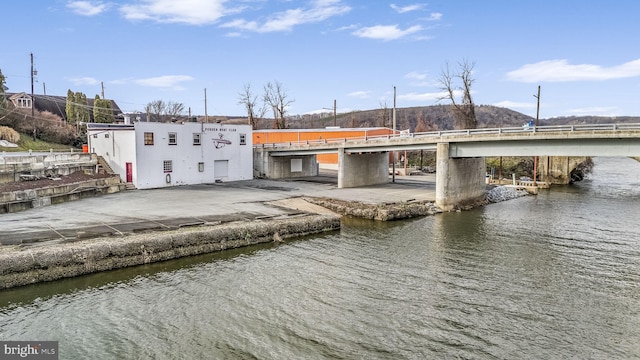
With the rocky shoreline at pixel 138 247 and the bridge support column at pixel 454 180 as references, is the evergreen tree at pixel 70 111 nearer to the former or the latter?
the rocky shoreline at pixel 138 247

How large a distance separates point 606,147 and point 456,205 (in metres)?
9.04

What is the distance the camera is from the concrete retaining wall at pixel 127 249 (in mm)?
12992

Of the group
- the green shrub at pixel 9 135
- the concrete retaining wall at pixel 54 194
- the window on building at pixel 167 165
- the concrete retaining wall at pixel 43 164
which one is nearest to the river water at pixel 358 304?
the concrete retaining wall at pixel 54 194

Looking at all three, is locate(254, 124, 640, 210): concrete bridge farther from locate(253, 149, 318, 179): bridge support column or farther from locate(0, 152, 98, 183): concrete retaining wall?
locate(0, 152, 98, 183): concrete retaining wall

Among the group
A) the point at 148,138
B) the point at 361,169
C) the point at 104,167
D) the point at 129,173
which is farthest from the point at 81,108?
the point at 361,169

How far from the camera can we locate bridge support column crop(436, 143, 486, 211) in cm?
2764

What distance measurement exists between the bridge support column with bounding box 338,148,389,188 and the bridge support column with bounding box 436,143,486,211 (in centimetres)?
888

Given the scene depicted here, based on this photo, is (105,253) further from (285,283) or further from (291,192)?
(291,192)

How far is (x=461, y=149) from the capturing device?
2820cm

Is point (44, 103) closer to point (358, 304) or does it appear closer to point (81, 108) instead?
point (81, 108)

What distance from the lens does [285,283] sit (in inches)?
530

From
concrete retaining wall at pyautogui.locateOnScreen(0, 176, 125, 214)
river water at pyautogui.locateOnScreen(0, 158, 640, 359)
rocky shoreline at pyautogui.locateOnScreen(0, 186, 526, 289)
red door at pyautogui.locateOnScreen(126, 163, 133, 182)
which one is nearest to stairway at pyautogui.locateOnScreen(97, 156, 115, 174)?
red door at pyautogui.locateOnScreen(126, 163, 133, 182)

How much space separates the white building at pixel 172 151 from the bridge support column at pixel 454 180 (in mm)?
18908

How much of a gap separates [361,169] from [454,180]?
1013cm
